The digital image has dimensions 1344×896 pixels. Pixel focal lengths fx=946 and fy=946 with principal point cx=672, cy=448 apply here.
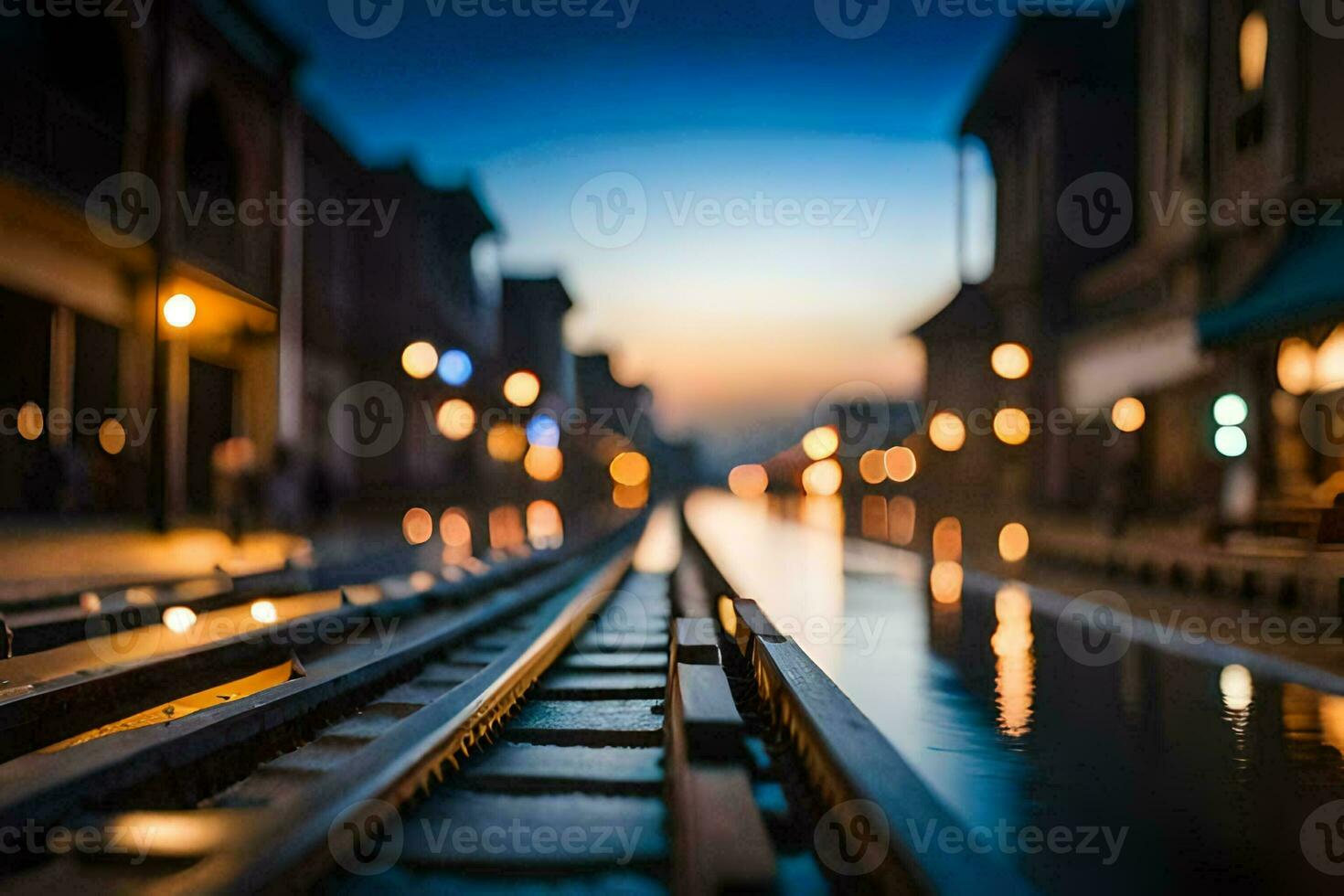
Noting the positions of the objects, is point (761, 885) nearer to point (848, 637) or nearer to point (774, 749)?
point (774, 749)

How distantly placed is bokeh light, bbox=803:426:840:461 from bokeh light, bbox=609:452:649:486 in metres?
14.5

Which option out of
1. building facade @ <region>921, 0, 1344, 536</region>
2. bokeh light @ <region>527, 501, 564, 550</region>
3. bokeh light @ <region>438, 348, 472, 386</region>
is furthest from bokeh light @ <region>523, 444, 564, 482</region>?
building facade @ <region>921, 0, 1344, 536</region>

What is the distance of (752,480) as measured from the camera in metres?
86.4

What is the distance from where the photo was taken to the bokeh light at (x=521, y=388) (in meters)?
21.4

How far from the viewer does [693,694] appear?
4.14 meters

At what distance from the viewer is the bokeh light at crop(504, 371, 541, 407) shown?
21.4m

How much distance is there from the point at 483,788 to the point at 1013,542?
621 inches

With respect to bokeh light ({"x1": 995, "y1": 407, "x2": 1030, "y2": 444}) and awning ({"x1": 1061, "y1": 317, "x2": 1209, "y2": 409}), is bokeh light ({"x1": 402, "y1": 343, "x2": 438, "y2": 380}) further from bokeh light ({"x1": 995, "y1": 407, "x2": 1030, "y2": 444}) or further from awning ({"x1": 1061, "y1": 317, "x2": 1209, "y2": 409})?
awning ({"x1": 1061, "y1": 317, "x2": 1209, "y2": 409})

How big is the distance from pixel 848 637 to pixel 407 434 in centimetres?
2535

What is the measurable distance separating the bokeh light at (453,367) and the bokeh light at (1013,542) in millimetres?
10998

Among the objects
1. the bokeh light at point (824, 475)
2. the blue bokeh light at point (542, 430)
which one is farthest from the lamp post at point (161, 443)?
the bokeh light at point (824, 475)

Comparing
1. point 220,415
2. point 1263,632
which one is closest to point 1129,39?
point 1263,632

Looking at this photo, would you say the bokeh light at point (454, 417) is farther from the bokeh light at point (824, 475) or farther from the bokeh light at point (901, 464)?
the bokeh light at point (824, 475)

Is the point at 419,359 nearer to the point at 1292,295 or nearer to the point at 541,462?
the point at 1292,295
